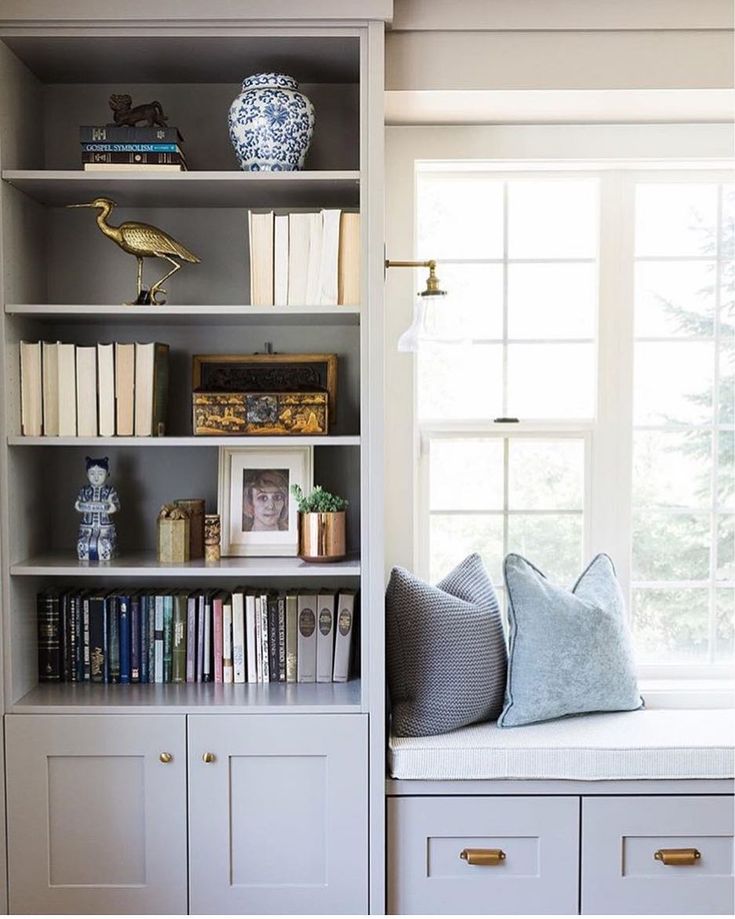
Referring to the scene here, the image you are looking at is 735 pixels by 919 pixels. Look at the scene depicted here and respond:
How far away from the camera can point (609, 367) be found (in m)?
2.85

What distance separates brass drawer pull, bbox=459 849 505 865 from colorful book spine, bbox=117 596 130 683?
0.98 metres

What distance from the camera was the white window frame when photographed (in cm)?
276

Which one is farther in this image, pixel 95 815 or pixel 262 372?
pixel 262 372

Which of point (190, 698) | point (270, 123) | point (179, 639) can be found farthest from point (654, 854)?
point (270, 123)

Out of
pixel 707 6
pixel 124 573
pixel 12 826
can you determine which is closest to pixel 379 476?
pixel 124 573

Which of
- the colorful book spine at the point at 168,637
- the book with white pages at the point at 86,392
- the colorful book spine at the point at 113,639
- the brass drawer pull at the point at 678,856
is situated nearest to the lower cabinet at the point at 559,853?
the brass drawer pull at the point at 678,856

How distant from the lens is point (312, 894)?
7.56ft

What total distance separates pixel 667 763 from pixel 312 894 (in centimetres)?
94

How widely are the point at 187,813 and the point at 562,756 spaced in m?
0.93

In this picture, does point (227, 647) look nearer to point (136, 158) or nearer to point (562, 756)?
point (562, 756)

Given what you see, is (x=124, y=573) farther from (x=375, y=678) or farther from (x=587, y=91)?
(x=587, y=91)

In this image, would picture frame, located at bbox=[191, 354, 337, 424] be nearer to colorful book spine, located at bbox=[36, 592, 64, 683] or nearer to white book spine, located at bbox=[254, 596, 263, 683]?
white book spine, located at bbox=[254, 596, 263, 683]

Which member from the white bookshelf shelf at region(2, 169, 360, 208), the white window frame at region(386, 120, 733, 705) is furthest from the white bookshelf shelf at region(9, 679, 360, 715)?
the white bookshelf shelf at region(2, 169, 360, 208)

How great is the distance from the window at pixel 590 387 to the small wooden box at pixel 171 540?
2.57 feet
